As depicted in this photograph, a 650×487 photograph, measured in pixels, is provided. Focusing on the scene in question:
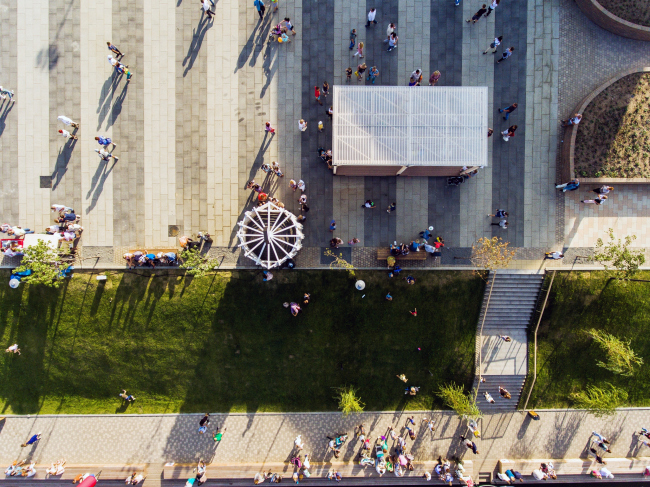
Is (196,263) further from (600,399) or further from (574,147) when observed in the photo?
(600,399)

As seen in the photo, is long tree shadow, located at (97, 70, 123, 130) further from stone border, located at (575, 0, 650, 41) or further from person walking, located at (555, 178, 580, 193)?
stone border, located at (575, 0, 650, 41)

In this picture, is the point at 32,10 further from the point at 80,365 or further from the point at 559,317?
the point at 559,317

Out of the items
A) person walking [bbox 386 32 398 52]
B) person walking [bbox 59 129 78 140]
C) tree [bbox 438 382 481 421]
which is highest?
person walking [bbox 386 32 398 52]

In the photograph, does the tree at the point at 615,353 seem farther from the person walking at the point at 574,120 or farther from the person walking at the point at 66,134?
the person walking at the point at 66,134

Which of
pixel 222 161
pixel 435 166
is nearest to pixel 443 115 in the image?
pixel 435 166

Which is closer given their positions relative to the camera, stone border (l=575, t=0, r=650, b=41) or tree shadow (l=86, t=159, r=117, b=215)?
stone border (l=575, t=0, r=650, b=41)

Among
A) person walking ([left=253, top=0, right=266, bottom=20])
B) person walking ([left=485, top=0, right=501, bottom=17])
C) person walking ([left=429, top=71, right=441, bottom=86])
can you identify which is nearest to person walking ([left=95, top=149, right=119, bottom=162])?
person walking ([left=253, top=0, right=266, bottom=20])
